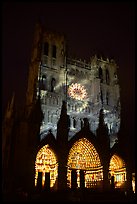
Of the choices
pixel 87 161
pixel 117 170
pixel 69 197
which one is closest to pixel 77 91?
pixel 87 161

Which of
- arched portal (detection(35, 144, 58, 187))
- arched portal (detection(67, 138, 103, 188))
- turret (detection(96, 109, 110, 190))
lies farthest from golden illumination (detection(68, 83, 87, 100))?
arched portal (detection(35, 144, 58, 187))

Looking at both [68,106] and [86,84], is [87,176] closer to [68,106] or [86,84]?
[68,106]

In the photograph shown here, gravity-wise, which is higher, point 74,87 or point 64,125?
point 74,87

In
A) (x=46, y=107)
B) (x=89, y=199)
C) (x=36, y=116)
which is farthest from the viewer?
(x=46, y=107)

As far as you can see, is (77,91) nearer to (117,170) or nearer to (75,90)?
(75,90)

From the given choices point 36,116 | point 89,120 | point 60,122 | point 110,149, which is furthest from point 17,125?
point 110,149

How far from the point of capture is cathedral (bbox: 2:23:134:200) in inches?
1242

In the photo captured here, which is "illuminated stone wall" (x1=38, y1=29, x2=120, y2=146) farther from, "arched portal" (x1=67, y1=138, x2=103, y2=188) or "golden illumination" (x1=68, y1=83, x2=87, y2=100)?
"arched portal" (x1=67, y1=138, x2=103, y2=188)

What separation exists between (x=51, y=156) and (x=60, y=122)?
4.53m

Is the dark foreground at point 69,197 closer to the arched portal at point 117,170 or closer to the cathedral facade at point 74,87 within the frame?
the arched portal at point 117,170

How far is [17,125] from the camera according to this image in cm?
3478

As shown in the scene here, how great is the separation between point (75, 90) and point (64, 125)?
738 cm

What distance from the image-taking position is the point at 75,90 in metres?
39.5

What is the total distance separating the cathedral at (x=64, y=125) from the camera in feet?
104
